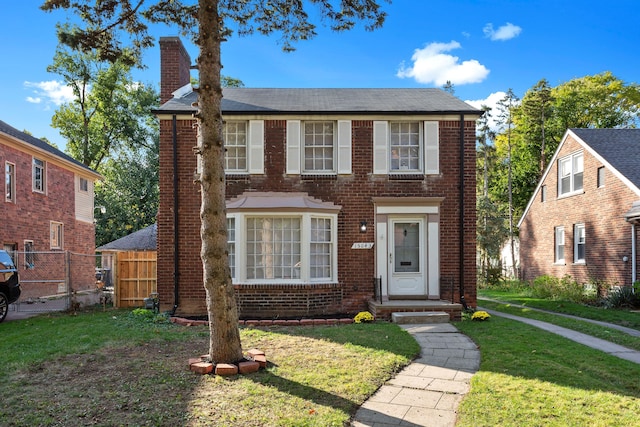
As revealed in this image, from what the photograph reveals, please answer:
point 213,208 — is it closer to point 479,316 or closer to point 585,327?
point 479,316

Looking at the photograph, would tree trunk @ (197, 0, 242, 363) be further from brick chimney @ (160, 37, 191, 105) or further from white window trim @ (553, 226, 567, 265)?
white window trim @ (553, 226, 567, 265)

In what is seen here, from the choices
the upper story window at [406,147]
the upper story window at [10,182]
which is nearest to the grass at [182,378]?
the upper story window at [406,147]

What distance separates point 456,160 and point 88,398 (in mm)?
9581

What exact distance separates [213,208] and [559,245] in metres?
16.8

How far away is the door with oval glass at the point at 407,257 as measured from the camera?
1140cm

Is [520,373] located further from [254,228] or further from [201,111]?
[254,228]

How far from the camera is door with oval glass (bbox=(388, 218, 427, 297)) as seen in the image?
1140 centimetres

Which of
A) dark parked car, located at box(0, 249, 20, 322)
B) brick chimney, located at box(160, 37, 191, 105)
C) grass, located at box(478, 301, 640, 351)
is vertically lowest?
grass, located at box(478, 301, 640, 351)

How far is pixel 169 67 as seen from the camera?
1310 centimetres

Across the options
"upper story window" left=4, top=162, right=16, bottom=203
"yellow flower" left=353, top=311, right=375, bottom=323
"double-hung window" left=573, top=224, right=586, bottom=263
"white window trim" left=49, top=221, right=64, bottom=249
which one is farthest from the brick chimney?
"double-hung window" left=573, top=224, right=586, bottom=263

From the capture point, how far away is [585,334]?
896 centimetres

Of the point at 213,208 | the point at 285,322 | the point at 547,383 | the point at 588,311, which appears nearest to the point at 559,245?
the point at 588,311

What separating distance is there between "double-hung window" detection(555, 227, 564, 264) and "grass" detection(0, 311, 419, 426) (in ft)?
40.7

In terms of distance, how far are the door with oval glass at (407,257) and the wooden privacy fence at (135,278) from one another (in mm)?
7337
